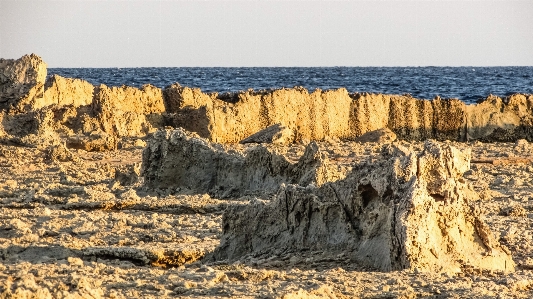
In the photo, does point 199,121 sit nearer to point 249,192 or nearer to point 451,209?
point 249,192

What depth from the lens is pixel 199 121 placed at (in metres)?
15.1

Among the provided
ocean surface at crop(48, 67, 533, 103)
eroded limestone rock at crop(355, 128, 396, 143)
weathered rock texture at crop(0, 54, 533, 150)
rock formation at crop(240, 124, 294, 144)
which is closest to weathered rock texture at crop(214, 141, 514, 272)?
weathered rock texture at crop(0, 54, 533, 150)

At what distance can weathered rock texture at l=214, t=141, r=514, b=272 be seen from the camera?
5.57 metres

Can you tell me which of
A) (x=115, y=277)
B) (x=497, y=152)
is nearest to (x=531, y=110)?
(x=497, y=152)

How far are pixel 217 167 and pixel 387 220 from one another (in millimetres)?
4171

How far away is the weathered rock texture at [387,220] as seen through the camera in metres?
5.57

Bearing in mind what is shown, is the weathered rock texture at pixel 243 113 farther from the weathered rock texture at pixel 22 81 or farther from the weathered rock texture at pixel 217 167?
the weathered rock texture at pixel 217 167

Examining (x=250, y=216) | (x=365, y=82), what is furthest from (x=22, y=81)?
(x=365, y=82)

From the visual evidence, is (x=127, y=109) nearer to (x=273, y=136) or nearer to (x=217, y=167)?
(x=273, y=136)

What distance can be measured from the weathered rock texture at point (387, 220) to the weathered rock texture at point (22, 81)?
10.3 m

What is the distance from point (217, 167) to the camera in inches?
381

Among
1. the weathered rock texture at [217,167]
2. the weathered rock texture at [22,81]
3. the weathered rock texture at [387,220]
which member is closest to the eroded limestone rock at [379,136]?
the weathered rock texture at [22,81]

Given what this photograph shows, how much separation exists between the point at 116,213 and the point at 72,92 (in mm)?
8960

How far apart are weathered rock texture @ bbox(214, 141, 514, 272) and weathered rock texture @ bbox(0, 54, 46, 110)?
10.3m
